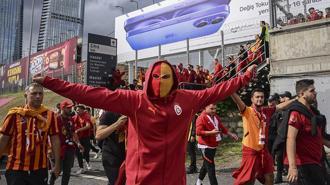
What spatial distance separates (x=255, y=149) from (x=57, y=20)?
4834 centimetres

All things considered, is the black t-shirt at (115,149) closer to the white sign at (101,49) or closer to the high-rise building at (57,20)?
the white sign at (101,49)

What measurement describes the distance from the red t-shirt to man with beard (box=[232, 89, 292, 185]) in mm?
1570

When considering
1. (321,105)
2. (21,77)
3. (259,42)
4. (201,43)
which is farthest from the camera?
(21,77)

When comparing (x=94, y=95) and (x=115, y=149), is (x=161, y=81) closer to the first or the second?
(x=94, y=95)

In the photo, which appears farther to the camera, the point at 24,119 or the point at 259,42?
the point at 259,42

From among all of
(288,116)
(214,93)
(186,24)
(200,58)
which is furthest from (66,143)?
(186,24)

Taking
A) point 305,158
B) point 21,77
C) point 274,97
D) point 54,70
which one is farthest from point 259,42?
point 21,77

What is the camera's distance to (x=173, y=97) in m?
3.62

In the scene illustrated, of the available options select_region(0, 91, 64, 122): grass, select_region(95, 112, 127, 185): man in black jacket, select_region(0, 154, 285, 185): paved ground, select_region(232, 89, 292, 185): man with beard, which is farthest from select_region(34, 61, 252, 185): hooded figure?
select_region(0, 91, 64, 122): grass

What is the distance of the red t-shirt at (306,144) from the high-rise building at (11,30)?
2084 inches

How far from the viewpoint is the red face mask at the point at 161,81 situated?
350 centimetres

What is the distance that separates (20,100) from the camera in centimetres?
4650

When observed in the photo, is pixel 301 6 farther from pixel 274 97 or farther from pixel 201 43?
pixel 201 43

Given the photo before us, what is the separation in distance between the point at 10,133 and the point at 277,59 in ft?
31.4
